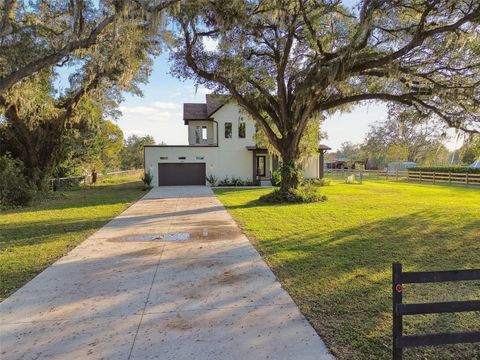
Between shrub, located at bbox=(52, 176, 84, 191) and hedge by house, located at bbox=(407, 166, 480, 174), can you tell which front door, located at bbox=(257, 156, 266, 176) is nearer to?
shrub, located at bbox=(52, 176, 84, 191)

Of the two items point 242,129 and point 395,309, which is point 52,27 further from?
point 242,129

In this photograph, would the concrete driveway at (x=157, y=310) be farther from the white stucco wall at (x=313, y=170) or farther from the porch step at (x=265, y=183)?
the white stucco wall at (x=313, y=170)

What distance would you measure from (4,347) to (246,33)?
12400 mm

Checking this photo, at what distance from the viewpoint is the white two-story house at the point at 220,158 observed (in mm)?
27438

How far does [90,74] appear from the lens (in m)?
18.2

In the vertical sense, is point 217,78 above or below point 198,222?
above

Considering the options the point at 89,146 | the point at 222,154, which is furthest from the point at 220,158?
the point at 89,146

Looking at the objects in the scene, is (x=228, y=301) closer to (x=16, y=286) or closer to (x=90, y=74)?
(x=16, y=286)

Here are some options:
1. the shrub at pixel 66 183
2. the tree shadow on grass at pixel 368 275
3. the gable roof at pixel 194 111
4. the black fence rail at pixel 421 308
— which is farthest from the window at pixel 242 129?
the black fence rail at pixel 421 308

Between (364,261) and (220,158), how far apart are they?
22177mm

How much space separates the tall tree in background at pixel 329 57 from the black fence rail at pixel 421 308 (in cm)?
919

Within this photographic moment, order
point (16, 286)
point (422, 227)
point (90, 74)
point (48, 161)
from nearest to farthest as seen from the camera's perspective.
Answer: point (16, 286) < point (422, 227) < point (90, 74) < point (48, 161)

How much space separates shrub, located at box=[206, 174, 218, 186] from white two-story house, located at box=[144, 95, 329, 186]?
259 millimetres

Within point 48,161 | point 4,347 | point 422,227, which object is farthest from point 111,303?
point 48,161
